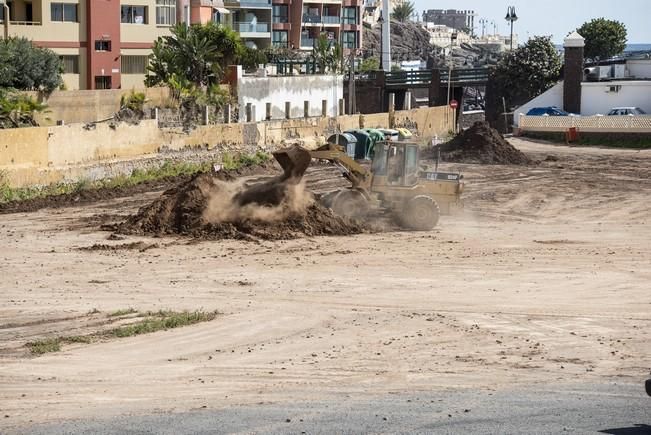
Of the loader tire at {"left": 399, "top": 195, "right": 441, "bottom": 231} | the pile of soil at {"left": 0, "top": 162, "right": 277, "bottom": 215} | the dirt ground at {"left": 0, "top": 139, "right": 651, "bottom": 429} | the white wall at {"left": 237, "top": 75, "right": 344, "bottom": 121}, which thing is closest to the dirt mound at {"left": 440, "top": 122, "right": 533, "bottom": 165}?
the pile of soil at {"left": 0, "top": 162, "right": 277, "bottom": 215}

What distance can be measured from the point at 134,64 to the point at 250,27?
1025 inches

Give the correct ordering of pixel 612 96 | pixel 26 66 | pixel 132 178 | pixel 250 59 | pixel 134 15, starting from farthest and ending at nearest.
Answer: pixel 250 59, pixel 134 15, pixel 612 96, pixel 26 66, pixel 132 178

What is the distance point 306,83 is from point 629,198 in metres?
29.4

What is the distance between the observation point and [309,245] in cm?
3025

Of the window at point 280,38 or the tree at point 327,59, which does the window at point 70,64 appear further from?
the window at point 280,38

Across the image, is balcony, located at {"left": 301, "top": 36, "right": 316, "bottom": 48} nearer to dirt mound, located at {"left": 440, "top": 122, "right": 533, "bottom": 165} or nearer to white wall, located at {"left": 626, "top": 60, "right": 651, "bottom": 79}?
white wall, located at {"left": 626, "top": 60, "right": 651, "bottom": 79}

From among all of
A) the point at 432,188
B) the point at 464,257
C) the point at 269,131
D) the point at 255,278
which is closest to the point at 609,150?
the point at 269,131

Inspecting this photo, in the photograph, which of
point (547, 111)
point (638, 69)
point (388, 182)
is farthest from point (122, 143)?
point (638, 69)

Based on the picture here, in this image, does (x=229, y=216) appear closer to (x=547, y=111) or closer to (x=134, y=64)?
(x=134, y=64)

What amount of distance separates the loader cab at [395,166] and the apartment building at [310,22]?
72.6 m

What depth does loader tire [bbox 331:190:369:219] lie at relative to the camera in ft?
106

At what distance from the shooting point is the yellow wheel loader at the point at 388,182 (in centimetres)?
3175

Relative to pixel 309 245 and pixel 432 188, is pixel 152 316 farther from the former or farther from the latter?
pixel 432 188

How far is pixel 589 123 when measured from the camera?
57844 millimetres
